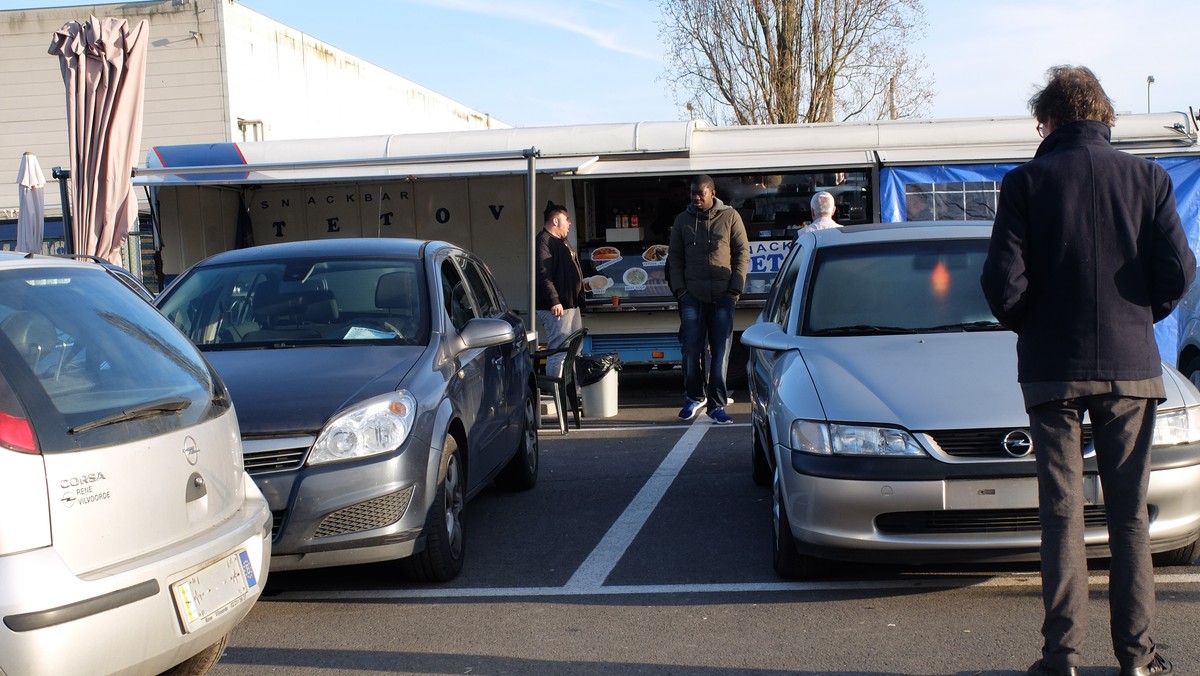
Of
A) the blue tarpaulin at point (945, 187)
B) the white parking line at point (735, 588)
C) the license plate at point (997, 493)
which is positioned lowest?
the white parking line at point (735, 588)

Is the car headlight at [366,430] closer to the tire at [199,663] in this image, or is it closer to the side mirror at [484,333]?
the side mirror at [484,333]

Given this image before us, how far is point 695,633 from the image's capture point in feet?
14.7

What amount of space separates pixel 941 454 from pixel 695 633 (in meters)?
1.17

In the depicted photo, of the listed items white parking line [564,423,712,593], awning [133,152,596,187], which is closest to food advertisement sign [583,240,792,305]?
awning [133,152,596,187]

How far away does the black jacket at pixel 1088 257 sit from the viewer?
139 inches

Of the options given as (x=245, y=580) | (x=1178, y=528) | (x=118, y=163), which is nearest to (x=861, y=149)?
(x=118, y=163)

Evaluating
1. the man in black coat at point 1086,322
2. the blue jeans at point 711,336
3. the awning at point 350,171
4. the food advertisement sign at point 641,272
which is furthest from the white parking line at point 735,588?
the food advertisement sign at point 641,272

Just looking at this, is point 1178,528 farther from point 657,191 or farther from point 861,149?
point 657,191

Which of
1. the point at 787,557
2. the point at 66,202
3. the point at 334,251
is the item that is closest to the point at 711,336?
the point at 334,251

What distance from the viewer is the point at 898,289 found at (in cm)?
577

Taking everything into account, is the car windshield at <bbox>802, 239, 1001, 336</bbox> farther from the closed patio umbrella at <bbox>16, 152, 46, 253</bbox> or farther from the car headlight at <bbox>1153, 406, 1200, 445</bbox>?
the closed patio umbrella at <bbox>16, 152, 46, 253</bbox>

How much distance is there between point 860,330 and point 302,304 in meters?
2.88

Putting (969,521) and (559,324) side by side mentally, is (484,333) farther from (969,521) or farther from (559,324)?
(559,324)

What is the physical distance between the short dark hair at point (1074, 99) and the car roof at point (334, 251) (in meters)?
3.65
